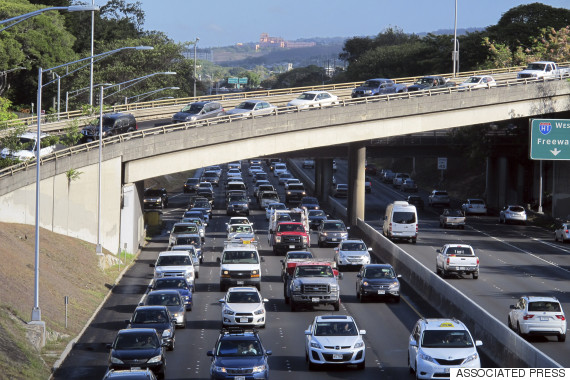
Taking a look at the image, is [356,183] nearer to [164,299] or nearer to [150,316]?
[164,299]

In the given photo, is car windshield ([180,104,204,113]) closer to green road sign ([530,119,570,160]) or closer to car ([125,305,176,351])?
green road sign ([530,119,570,160])

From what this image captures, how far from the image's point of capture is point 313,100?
7025 cm

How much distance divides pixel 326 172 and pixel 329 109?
120 feet

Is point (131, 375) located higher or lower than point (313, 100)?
lower

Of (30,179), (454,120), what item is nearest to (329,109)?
(454,120)

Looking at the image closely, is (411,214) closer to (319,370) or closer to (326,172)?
(319,370)

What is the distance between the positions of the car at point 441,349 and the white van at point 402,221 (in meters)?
34.2

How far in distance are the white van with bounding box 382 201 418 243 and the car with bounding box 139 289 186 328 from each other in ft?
92.4

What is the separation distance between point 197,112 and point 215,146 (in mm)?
5654

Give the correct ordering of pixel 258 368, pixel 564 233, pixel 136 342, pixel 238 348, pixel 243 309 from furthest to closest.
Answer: pixel 564 233, pixel 243 309, pixel 136 342, pixel 238 348, pixel 258 368

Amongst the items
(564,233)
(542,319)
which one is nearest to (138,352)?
(542,319)

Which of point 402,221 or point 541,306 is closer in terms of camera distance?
point 541,306

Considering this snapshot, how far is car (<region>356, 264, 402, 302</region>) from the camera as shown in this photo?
134ft

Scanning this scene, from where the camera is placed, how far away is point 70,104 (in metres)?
122
